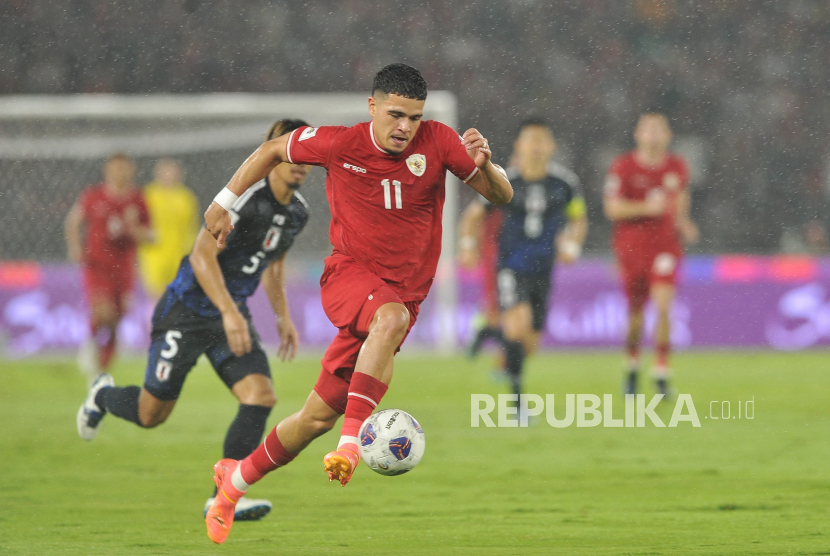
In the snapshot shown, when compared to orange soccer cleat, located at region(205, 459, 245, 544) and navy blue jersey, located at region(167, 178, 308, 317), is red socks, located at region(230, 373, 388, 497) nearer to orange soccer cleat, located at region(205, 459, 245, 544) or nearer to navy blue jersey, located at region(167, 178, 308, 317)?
orange soccer cleat, located at region(205, 459, 245, 544)

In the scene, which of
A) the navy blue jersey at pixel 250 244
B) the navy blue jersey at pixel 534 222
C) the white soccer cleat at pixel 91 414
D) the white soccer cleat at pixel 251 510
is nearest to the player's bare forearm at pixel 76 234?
the navy blue jersey at pixel 534 222

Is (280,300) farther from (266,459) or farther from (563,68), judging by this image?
(563,68)

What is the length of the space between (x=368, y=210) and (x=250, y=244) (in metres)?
1.00

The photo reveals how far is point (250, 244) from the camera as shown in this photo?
4.80 metres

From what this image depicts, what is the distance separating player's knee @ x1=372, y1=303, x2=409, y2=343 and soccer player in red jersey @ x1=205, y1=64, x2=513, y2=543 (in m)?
0.07

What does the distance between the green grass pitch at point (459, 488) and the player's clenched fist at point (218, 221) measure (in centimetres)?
121

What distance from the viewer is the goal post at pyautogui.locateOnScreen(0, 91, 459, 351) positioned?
11.5 m

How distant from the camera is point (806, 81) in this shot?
16.3 metres

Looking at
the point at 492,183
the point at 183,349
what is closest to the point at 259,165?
the point at 492,183

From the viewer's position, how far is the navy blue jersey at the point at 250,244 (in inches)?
186

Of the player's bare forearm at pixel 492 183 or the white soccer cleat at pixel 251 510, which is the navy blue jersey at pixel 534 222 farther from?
the player's bare forearm at pixel 492 183

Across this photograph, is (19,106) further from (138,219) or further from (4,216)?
(138,219)

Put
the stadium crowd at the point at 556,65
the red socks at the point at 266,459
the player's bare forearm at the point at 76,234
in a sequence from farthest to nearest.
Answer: the stadium crowd at the point at 556,65 < the player's bare forearm at the point at 76,234 < the red socks at the point at 266,459

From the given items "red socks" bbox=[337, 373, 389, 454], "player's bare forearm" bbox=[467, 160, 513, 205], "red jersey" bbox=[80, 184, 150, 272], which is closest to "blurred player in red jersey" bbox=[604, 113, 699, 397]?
"red jersey" bbox=[80, 184, 150, 272]
